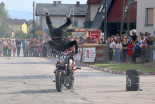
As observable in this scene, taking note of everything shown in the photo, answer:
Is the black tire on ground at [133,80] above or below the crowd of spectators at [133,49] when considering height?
below

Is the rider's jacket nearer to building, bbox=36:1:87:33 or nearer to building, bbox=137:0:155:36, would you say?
building, bbox=137:0:155:36

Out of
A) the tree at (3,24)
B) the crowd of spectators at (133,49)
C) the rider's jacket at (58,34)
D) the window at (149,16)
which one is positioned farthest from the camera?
the tree at (3,24)

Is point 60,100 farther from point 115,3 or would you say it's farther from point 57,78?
point 115,3

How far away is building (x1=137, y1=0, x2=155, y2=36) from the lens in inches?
1225

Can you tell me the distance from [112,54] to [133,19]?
22.1 m

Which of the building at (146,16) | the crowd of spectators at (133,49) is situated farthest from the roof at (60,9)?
the crowd of spectators at (133,49)

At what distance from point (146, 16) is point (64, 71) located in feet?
69.9

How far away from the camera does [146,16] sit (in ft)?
Result: 105

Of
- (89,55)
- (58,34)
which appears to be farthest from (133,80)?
(89,55)

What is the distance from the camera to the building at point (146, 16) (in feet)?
102

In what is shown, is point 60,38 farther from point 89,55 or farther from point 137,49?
point 89,55

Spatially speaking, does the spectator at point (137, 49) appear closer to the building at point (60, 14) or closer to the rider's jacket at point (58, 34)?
the rider's jacket at point (58, 34)

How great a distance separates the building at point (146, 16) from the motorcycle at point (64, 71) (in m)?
19.5

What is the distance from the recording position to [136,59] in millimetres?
24359
